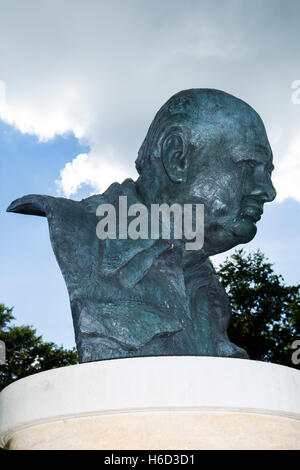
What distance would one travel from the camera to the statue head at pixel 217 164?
406 centimetres

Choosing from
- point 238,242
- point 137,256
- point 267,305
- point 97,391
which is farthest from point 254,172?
point 267,305

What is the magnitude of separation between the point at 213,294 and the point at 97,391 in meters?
1.85

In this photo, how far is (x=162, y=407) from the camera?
2881mm

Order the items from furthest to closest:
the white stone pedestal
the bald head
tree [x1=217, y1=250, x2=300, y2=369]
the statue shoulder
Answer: tree [x1=217, y1=250, x2=300, y2=369] < the bald head < the statue shoulder < the white stone pedestal

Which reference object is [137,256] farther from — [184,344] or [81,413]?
[81,413]

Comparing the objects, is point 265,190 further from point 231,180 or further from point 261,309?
point 261,309

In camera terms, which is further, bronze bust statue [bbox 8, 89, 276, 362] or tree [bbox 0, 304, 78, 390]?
tree [bbox 0, 304, 78, 390]

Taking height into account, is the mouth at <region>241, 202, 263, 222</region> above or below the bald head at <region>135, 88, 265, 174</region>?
below

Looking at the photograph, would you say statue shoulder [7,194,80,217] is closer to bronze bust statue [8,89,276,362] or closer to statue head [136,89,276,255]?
bronze bust statue [8,89,276,362]

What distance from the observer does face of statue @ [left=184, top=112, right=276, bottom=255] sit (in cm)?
405

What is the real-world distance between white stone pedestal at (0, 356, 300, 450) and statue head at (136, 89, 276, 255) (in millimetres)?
1284

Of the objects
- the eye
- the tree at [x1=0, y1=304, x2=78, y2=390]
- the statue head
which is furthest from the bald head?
the tree at [x1=0, y1=304, x2=78, y2=390]
